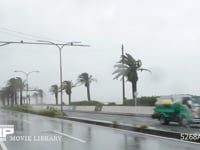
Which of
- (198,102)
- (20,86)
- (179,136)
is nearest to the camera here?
(179,136)

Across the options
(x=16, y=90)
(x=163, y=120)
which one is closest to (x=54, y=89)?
(x=16, y=90)

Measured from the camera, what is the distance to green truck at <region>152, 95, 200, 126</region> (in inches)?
1067

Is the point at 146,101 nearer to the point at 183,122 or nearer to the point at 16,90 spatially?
the point at 183,122

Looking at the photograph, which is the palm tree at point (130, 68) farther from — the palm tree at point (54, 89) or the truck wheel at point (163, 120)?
the palm tree at point (54, 89)

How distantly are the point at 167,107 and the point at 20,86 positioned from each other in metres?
101

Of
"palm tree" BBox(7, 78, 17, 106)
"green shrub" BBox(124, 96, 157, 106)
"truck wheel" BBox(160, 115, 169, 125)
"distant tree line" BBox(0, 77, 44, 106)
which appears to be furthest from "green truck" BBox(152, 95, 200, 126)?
"palm tree" BBox(7, 78, 17, 106)

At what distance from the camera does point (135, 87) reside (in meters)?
67.8

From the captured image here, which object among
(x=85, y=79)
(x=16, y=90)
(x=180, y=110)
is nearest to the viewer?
(x=180, y=110)

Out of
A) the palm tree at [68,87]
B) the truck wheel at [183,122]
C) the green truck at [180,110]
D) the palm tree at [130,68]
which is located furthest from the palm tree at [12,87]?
the truck wheel at [183,122]

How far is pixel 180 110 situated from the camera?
28.3 meters

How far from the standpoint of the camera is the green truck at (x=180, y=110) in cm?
2710

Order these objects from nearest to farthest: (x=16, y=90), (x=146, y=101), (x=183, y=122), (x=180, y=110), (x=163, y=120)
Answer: (x=183, y=122), (x=180, y=110), (x=163, y=120), (x=146, y=101), (x=16, y=90)

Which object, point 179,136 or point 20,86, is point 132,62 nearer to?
point 179,136

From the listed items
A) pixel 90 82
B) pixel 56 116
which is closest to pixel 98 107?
pixel 56 116
